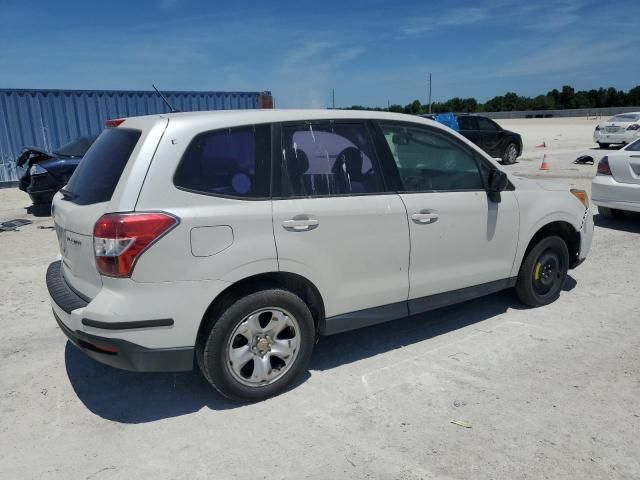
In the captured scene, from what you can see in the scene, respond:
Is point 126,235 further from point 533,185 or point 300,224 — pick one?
point 533,185

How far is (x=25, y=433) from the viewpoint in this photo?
9.89 feet

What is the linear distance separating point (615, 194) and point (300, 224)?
6378 millimetres

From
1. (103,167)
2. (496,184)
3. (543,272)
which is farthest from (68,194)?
(543,272)

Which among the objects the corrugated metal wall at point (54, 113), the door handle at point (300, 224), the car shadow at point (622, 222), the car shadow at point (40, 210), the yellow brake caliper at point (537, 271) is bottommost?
the car shadow at point (622, 222)

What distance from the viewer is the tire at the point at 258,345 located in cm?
305

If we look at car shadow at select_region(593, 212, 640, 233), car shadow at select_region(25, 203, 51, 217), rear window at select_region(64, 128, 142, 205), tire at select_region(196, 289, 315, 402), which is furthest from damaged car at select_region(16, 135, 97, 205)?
car shadow at select_region(593, 212, 640, 233)

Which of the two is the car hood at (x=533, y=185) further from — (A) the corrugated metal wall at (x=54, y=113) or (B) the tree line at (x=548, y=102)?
(B) the tree line at (x=548, y=102)

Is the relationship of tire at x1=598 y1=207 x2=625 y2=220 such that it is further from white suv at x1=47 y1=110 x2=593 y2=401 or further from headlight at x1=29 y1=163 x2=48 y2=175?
headlight at x1=29 y1=163 x2=48 y2=175

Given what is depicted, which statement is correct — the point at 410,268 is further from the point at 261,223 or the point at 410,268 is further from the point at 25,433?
the point at 25,433

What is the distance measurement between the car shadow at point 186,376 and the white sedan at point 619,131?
66.9 ft

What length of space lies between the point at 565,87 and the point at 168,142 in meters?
95.3

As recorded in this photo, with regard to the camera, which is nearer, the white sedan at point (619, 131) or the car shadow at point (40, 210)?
the car shadow at point (40, 210)

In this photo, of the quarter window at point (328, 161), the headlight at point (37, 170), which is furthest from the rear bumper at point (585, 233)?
the headlight at point (37, 170)

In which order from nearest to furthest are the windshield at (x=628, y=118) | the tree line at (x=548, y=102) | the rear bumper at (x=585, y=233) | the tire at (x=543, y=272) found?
the tire at (x=543, y=272) → the rear bumper at (x=585, y=233) → the windshield at (x=628, y=118) → the tree line at (x=548, y=102)
